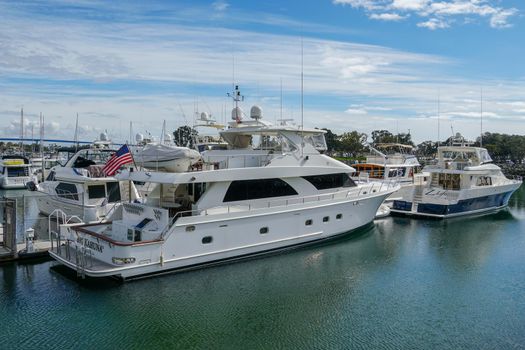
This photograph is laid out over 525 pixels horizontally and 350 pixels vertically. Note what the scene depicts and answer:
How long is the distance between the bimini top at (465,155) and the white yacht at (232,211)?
1203 cm

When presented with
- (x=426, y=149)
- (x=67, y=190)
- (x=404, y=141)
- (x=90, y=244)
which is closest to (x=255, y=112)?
(x=90, y=244)

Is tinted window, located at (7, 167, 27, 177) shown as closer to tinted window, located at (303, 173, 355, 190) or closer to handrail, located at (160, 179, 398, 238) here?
handrail, located at (160, 179, 398, 238)

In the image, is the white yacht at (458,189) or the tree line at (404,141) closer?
the white yacht at (458,189)

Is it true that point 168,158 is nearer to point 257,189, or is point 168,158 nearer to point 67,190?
point 257,189

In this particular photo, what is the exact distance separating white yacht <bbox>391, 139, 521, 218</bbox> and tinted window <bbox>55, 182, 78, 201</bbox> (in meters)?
17.7

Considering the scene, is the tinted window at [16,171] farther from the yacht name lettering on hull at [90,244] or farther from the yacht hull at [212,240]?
the yacht name lettering on hull at [90,244]

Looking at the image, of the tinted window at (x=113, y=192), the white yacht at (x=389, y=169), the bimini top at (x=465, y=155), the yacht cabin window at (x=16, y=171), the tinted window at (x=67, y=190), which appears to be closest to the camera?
the tinted window at (x=113, y=192)

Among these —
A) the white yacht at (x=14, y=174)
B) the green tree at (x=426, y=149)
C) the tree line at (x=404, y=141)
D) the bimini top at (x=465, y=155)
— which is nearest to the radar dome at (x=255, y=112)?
the bimini top at (x=465, y=155)

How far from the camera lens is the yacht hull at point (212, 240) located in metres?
12.6

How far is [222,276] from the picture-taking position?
13492 mm

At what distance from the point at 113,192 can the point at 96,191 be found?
0.79 meters

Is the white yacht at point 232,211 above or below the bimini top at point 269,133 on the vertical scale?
below

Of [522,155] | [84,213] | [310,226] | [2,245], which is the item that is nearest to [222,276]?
[310,226]

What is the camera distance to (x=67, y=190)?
70.7 ft
